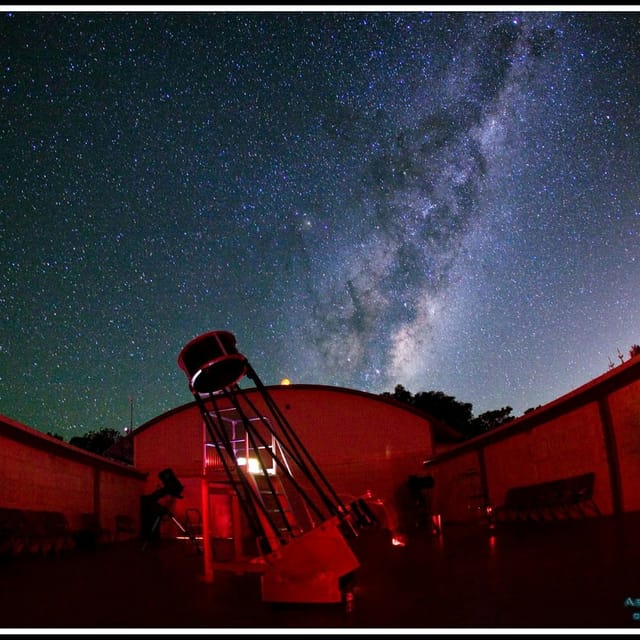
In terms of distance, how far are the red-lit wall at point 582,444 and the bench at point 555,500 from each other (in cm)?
20

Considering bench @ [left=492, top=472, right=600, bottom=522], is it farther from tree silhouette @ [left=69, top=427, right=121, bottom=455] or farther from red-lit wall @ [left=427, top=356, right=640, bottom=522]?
tree silhouette @ [left=69, top=427, right=121, bottom=455]

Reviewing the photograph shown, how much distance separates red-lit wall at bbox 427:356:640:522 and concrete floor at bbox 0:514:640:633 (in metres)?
2.82

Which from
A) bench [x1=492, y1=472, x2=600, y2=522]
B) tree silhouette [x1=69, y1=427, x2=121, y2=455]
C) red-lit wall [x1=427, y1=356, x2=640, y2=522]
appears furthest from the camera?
tree silhouette [x1=69, y1=427, x2=121, y2=455]

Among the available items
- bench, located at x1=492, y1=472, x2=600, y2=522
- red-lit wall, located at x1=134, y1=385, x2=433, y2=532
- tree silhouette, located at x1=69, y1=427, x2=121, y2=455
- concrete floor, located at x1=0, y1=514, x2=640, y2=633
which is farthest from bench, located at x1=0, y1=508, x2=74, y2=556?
tree silhouette, located at x1=69, y1=427, x2=121, y2=455

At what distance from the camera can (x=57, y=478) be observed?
13.0 m

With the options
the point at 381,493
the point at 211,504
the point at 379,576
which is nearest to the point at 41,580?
the point at 211,504

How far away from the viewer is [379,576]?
5.30m

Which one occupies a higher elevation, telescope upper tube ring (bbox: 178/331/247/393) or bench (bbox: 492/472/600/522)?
telescope upper tube ring (bbox: 178/331/247/393)

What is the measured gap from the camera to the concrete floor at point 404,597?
3061mm

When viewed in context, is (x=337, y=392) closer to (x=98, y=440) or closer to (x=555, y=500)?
(x=555, y=500)

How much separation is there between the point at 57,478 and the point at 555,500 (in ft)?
34.8

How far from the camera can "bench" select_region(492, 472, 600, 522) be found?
984cm

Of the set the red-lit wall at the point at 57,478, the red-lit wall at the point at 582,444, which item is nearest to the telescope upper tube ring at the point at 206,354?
the red-lit wall at the point at 582,444

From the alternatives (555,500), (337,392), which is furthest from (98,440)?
(555,500)
